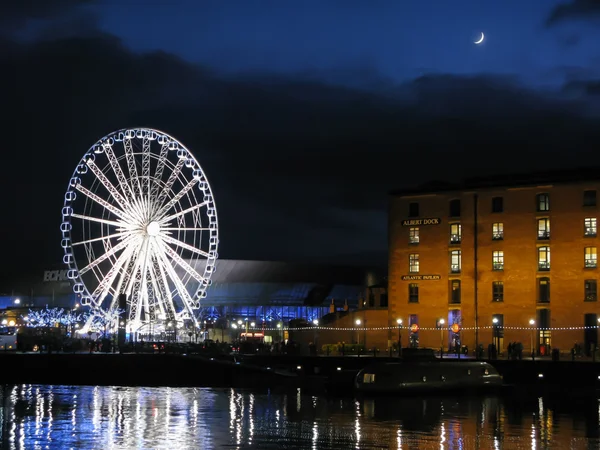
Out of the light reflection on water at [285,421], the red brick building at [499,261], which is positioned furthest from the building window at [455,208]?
the light reflection on water at [285,421]

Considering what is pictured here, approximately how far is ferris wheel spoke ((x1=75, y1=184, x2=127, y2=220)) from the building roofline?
24.3 m

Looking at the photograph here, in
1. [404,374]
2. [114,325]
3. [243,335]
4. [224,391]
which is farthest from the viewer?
[243,335]

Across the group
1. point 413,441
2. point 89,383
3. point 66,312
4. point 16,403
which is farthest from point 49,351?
point 66,312

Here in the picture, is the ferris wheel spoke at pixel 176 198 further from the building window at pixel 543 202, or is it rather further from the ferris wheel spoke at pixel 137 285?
the building window at pixel 543 202

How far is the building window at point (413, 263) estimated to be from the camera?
9344 centimetres

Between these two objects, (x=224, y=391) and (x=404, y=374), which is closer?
(x=404, y=374)

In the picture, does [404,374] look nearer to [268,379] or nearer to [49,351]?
[268,379]

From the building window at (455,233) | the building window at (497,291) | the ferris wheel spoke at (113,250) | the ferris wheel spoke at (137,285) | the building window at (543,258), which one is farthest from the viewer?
the ferris wheel spoke at (137,285)

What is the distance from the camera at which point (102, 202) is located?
92.2m

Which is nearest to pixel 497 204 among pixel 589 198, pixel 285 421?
pixel 589 198

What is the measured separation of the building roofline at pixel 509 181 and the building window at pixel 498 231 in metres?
3.23

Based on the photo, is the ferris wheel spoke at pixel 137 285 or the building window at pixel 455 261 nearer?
the building window at pixel 455 261

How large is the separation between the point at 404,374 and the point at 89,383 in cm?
3018

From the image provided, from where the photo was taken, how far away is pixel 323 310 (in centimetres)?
15150
